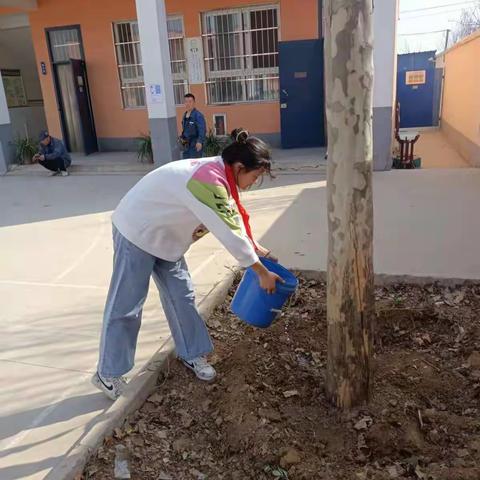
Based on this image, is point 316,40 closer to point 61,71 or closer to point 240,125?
point 240,125

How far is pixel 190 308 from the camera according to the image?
9.94 ft

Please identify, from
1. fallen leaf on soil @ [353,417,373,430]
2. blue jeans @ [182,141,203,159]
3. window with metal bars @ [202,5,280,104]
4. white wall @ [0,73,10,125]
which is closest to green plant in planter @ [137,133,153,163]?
blue jeans @ [182,141,203,159]

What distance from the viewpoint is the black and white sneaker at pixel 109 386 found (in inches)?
114

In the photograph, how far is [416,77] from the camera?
20219 mm

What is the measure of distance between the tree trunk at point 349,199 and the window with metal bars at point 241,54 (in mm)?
10042

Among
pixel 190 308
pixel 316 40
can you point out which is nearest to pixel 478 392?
pixel 190 308

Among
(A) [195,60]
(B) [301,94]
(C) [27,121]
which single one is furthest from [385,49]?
(C) [27,121]

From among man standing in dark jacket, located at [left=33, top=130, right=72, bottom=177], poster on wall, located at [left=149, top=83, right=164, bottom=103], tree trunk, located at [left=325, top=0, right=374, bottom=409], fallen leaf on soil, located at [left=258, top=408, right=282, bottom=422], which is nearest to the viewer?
tree trunk, located at [left=325, top=0, right=374, bottom=409]

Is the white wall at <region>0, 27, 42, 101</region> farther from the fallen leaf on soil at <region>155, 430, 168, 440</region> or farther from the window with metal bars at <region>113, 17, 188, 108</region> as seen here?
the fallen leaf on soil at <region>155, 430, 168, 440</region>

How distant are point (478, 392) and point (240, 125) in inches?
409

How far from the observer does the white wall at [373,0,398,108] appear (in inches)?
318

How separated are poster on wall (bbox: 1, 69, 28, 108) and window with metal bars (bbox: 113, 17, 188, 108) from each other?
411cm

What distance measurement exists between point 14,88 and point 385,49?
37.1 feet

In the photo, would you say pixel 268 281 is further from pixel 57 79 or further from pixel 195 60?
pixel 57 79
